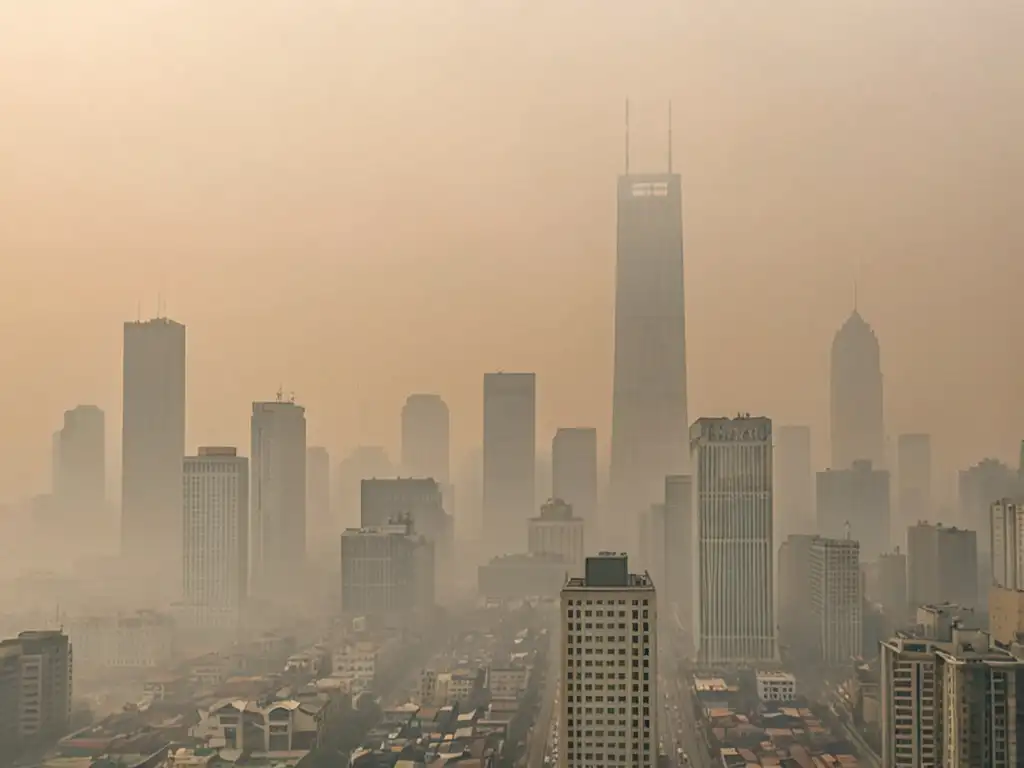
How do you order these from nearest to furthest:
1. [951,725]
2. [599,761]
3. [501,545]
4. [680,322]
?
[599,761] → [951,725] → [680,322] → [501,545]

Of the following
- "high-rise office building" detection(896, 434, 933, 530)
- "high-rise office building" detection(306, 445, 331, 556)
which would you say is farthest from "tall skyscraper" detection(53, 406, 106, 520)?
"high-rise office building" detection(896, 434, 933, 530)

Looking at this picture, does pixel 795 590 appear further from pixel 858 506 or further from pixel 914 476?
pixel 914 476

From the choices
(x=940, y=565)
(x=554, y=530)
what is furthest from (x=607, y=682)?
(x=940, y=565)

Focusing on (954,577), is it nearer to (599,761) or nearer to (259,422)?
(599,761)

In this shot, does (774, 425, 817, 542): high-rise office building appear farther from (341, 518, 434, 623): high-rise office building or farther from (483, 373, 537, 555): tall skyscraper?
(341, 518, 434, 623): high-rise office building

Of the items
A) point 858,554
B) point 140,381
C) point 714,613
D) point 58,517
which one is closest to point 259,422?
point 140,381
